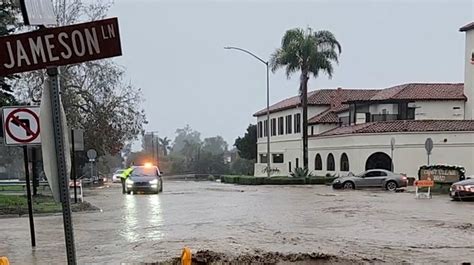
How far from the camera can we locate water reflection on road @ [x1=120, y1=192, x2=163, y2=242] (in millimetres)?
14719

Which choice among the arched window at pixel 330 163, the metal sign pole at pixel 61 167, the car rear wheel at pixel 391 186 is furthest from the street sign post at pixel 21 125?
the arched window at pixel 330 163

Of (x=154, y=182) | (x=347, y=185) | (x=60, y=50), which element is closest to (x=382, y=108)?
(x=347, y=185)

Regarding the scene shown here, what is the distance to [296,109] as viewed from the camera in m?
69.4

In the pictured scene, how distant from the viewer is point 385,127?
51312mm

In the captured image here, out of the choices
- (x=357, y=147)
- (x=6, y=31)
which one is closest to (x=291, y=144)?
(x=357, y=147)

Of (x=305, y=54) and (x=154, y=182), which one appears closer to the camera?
(x=154, y=182)

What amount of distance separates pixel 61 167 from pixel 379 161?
49.5 m

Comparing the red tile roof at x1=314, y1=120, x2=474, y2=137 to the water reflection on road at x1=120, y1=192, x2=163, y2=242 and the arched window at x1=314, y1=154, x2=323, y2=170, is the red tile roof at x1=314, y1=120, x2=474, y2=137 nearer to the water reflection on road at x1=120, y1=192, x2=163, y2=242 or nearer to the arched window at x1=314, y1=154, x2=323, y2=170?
the arched window at x1=314, y1=154, x2=323, y2=170

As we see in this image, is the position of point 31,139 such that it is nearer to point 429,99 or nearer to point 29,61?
point 29,61

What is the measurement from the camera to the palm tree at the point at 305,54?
176 ft

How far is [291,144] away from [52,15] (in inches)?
2636

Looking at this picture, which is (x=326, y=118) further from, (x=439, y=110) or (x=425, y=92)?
(x=439, y=110)

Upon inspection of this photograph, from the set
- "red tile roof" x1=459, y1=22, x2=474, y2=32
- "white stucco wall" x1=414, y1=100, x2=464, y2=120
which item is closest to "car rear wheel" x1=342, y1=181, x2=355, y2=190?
"white stucco wall" x1=414, y1=100, x2=464, y2=120

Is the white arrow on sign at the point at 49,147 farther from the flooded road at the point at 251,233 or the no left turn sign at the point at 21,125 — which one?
the flooded road at the point at 251,233
